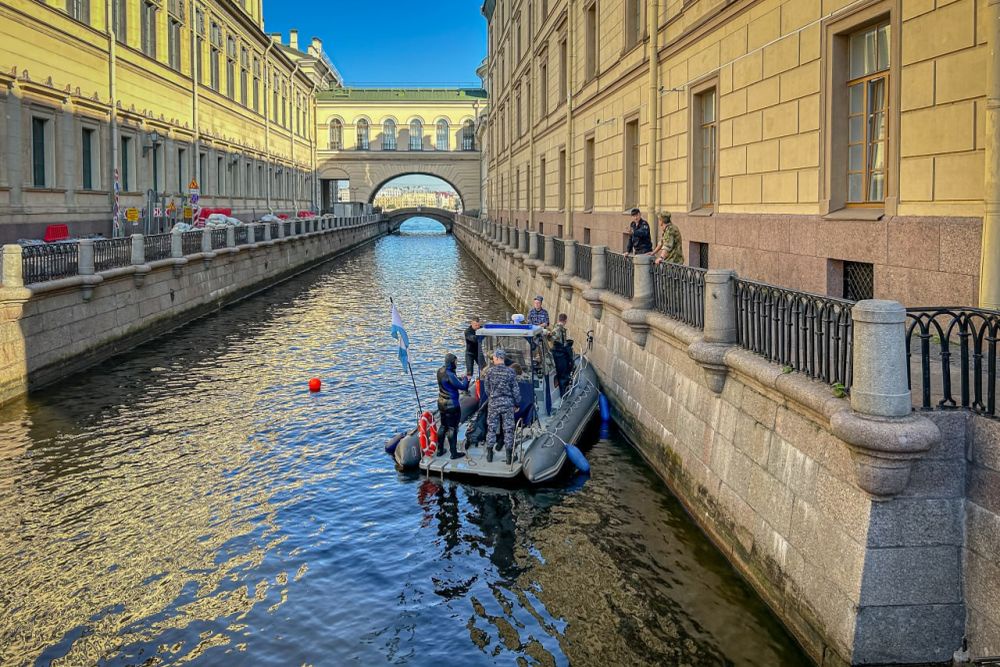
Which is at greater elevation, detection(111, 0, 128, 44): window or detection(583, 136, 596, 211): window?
detection(111, 0, 128, 44): window

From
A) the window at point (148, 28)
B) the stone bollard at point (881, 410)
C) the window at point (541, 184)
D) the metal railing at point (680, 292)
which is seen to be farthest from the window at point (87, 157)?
the stone bollard at point (881, 410)

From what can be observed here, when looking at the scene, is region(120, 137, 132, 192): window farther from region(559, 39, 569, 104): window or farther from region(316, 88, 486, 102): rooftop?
region(316, 88, 486, 102): rooftop

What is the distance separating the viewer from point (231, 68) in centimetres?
5488

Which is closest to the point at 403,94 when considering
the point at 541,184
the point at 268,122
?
the point at 268,122

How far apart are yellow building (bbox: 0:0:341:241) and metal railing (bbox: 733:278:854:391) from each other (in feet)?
71.4

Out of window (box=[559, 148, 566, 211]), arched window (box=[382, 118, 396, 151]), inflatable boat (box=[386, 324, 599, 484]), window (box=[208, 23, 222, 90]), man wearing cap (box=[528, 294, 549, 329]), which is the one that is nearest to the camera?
inflatable boat (box=[386, 324, 599, 484])

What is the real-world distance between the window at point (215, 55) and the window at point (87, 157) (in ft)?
61.0

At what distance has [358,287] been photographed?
4156 centimetres

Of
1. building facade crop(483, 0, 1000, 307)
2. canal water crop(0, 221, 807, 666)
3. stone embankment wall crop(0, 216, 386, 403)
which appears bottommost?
canal water crop(0, 221, 807, 666)

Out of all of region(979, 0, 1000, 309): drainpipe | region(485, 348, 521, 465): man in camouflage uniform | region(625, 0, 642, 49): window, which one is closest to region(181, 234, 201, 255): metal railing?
region(625, 0, 642, 49): window

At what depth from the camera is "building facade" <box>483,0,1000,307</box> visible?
9320mm

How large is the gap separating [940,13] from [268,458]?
34.2 ft

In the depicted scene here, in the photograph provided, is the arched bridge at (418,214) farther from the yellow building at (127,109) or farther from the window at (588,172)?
the window at (588,172)

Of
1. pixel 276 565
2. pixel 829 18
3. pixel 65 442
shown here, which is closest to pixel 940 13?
pixel 829 18
